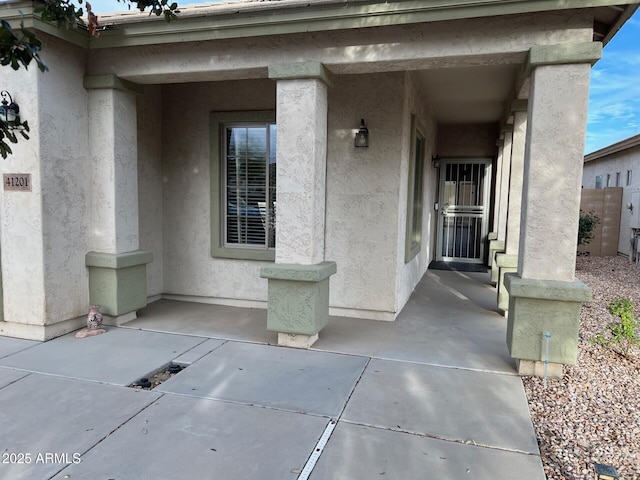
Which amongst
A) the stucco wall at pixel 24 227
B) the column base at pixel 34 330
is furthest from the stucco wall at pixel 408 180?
the stucco wall at pixel 24 227

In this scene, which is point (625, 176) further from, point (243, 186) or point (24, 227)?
point (24, 227)

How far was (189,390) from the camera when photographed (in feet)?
11.8

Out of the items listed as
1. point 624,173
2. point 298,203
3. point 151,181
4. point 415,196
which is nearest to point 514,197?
point 415,196

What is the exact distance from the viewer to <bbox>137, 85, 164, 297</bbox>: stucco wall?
6078 millimetres

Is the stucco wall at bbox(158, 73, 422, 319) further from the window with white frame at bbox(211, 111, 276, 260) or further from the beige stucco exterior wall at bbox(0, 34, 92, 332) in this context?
the beige stucco exterior wall at bbox(0, 34, 92, 332)

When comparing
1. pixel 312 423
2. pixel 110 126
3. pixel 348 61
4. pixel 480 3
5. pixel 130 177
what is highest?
pixel 480 3

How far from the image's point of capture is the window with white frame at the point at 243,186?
6.17 metres

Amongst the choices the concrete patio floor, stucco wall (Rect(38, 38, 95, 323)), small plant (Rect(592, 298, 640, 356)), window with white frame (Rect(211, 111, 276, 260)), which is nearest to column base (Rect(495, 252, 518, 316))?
the concrete patio floor

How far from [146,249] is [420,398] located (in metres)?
4.38

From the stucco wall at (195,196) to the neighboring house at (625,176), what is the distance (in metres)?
11.1

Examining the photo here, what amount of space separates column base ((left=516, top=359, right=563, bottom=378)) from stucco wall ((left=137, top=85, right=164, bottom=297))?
193 inches

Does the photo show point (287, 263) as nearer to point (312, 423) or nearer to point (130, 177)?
point (312, 423)

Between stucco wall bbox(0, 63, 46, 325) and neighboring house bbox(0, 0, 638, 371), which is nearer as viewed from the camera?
neighboring house bbox(0, 0, 638, 371)

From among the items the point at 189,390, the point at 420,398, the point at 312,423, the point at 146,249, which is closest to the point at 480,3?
the point at 420,398
